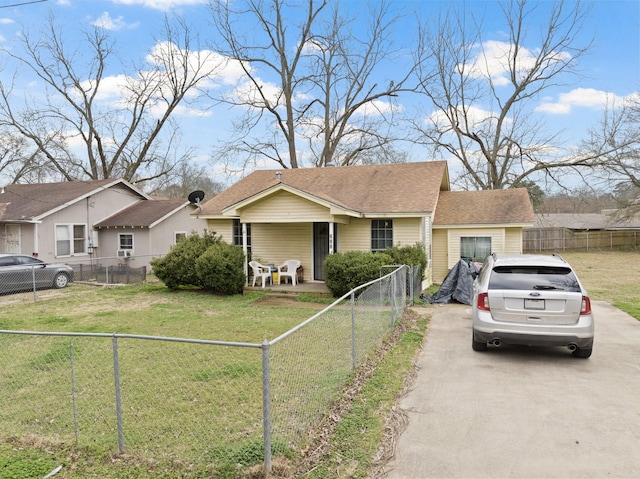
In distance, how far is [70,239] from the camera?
67.6ft

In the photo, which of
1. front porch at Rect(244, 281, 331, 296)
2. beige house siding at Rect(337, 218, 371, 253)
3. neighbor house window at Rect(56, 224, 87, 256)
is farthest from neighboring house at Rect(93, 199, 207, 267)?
beige house siding at Rect(337, 218, 371, 253)

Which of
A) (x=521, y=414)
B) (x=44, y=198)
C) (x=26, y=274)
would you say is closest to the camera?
(x=521, y=414)

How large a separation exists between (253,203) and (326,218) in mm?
2587

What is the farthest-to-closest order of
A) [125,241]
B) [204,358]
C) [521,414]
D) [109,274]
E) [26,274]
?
1. [125,241]
2. [109,274]
3. [26,274]
4. [204,358]
5. [521,414]

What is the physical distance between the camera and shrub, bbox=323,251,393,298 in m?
12.5

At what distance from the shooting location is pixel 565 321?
6410mm

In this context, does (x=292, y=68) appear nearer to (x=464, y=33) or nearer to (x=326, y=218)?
(x=464, y=33)

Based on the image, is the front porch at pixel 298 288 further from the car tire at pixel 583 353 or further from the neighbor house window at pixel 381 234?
the car tire at pixel 583 353

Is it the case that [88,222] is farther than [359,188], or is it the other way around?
[88,222]

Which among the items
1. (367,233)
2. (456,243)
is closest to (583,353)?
(367,233)

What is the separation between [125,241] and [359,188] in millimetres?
12704

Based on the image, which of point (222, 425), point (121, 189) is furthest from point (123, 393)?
point (121, 189)

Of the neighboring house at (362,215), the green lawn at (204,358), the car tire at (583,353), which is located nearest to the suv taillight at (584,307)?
the car tire at (583,353)

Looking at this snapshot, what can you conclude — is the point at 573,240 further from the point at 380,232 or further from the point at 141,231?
the point at 141,231
